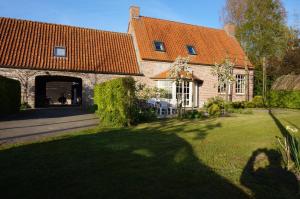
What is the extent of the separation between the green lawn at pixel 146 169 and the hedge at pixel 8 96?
7799mm

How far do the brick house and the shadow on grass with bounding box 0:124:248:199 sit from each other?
43.5 ft

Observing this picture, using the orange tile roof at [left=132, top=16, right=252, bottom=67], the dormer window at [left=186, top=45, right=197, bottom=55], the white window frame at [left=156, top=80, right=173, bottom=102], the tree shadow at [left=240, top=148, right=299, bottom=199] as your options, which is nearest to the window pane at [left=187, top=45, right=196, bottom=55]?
the dormer window at [left=186, top=45, right=197, bottom=55]

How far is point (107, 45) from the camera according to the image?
80.5ft

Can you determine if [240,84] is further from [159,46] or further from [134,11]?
[134,11]

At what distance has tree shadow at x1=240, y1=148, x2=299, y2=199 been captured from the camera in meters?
4.25

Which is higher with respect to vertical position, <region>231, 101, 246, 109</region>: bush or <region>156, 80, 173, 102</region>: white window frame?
<region>156, 80, 173, 102</region>: white window frame

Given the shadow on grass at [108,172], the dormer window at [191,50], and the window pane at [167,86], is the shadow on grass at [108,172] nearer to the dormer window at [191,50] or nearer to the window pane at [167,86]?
the window pane at [167,86]

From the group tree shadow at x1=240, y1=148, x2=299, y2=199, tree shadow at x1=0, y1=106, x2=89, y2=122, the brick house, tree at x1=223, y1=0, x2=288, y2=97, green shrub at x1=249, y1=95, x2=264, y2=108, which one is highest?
tree at x1=223, y1=0, x2=288, y2=97

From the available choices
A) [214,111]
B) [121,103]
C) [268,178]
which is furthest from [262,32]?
[268,178]

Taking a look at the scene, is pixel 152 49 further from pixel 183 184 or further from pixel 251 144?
pixel 183 184

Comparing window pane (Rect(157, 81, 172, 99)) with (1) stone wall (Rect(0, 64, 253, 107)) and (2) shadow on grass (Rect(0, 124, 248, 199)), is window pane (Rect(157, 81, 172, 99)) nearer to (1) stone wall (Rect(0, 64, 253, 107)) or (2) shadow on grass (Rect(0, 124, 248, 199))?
(1) stone wall (Rect(0, 64, 253, 107))

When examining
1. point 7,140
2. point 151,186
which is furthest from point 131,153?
point 7,140

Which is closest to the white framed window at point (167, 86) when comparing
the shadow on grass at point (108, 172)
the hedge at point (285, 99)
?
the hedge at point (285, 99)

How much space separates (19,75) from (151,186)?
1858 centimetres
